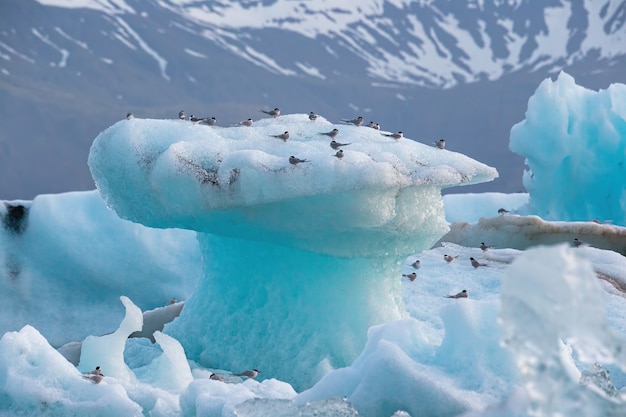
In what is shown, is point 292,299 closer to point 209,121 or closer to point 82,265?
point 209,121

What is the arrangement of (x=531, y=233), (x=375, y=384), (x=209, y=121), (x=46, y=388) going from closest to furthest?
(x=375, y=384) < (x=46, y=388) < (x=209, y=121) < (x=531, y=233)

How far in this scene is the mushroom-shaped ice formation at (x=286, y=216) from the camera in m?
6.82

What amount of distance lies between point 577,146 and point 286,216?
9.01m

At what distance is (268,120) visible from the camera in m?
8.26

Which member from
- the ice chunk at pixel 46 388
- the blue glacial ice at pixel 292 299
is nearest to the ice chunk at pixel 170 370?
the blue glacial ice at pixel 292 299

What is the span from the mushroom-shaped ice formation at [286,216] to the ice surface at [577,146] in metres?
7.49

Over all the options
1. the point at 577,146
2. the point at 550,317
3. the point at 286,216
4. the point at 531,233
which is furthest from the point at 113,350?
the point at 577,146

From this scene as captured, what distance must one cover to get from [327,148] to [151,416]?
304cm

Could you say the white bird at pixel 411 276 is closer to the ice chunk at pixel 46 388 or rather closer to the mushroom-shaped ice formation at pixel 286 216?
the mushroom-shaped ice formation at pixel 286 216

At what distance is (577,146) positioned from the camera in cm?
1450

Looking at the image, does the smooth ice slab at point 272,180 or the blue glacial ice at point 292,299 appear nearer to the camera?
the blue glacial ice at point 292,299

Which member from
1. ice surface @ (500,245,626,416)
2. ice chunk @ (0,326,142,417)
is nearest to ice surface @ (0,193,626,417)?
ice chunk @ (0,326,142,417)

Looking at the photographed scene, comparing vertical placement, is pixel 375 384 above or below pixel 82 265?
above

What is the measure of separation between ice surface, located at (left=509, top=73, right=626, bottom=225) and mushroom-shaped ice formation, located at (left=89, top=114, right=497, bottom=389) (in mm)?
7486
